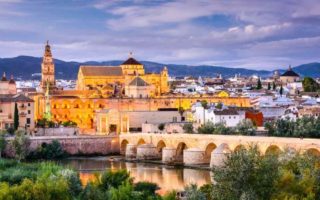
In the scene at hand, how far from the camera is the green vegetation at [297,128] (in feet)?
157

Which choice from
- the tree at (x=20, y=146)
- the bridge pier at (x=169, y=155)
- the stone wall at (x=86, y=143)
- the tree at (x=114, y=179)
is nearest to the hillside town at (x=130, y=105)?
the stone wall at (x=86, y=143)

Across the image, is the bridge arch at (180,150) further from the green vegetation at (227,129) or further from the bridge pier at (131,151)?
the bridge pier at (131,151)

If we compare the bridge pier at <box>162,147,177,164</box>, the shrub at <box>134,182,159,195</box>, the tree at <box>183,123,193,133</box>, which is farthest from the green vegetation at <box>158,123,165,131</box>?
the shrub at <box>134,182,159,195</box>

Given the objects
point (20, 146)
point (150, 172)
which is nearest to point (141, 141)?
point (20, 146)

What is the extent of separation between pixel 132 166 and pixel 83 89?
3964 centimetres

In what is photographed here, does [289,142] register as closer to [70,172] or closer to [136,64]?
[70,172]

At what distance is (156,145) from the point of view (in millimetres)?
54125

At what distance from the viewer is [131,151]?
5538cm

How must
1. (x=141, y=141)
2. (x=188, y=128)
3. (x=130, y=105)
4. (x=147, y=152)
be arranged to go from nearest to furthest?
(x=147, y=152) → (x=141, y=141) → (x=188, y=128) → (x=130, y=105)

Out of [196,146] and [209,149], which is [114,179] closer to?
[209,149]

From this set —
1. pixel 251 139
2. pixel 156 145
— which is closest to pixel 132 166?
pixel 156 145

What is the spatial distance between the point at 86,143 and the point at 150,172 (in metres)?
14.8

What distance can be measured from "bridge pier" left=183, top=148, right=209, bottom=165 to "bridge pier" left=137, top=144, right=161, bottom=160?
18.7 feet

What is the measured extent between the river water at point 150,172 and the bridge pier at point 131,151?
1.13 metres
